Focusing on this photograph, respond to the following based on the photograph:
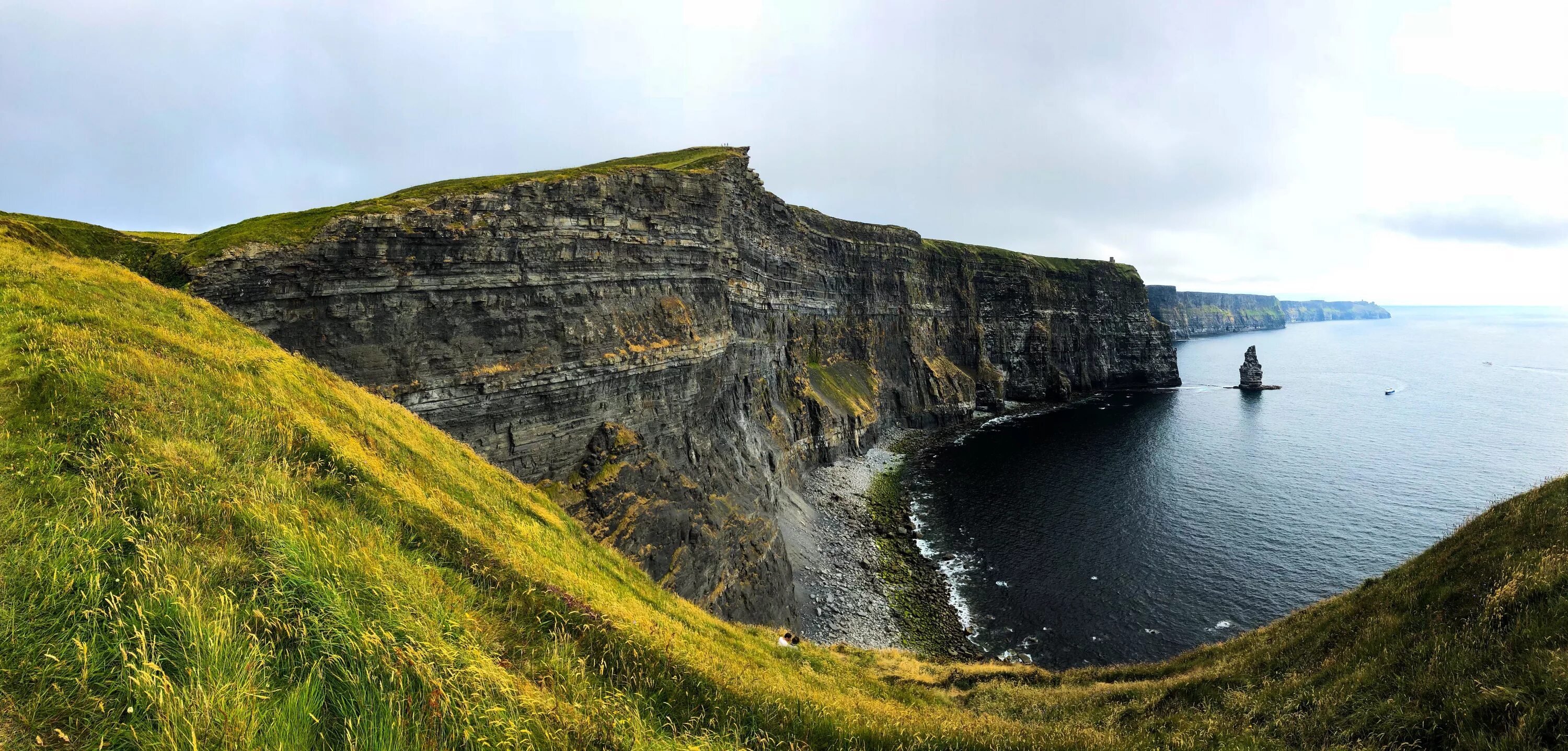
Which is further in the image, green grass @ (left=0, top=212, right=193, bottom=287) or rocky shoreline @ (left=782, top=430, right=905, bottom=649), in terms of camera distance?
rocky shoreline @ (left=782, top=430, right=905, bottom=649)

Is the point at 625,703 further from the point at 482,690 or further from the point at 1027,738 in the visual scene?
the point at 1027,738

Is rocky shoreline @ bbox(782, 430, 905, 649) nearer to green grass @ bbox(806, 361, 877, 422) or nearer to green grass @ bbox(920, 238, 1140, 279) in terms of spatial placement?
green grass @ bbox(806, 361, 877, 422)

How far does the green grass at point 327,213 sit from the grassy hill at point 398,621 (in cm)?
780

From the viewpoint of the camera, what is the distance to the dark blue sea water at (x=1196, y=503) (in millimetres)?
34781

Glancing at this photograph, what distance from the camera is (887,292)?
283 ft

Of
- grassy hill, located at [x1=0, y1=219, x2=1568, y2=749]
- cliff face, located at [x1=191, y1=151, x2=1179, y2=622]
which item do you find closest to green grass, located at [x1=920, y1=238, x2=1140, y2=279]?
cliff face, located at [x1=191, y1=151, x2=1179, y2=622]

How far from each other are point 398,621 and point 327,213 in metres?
26.0

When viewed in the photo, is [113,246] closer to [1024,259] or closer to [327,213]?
[327,213]

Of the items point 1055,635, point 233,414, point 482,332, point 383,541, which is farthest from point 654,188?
point 1055,635

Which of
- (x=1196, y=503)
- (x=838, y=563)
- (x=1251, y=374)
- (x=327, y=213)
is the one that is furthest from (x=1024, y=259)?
(x=327, y=213)

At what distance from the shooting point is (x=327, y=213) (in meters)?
24.4

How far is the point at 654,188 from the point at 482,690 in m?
32.5

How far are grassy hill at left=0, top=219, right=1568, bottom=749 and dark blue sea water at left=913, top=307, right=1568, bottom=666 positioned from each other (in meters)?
22.1

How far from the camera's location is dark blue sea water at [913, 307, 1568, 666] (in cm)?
3478
